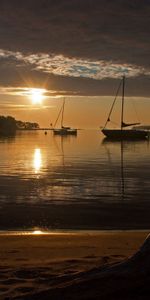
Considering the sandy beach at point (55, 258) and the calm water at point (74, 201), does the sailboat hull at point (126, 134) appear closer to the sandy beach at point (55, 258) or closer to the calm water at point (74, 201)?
the calm water at point (74, 201)

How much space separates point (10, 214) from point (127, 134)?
106 metres

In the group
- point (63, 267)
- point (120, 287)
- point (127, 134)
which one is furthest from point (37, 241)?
point (127, 134)

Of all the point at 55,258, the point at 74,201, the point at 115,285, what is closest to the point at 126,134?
the point at 74,201

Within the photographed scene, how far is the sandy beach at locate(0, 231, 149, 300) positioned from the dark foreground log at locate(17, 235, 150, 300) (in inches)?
1.0

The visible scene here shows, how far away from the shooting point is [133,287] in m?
5.75

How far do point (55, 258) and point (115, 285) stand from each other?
3935mm

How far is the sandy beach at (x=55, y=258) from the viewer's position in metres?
6.98

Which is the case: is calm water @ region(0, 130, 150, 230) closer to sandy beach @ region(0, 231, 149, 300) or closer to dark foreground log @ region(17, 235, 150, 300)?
sandy beach @ region(0, 231, 149, 300)

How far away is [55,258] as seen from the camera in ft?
31.8

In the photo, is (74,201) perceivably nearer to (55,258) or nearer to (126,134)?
(55,258)

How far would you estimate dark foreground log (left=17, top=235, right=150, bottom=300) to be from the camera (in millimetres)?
5723

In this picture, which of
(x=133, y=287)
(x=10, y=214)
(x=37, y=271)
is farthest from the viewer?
(x=10, y=214)

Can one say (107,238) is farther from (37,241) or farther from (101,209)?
(101,209)

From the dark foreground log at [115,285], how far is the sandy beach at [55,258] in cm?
2
